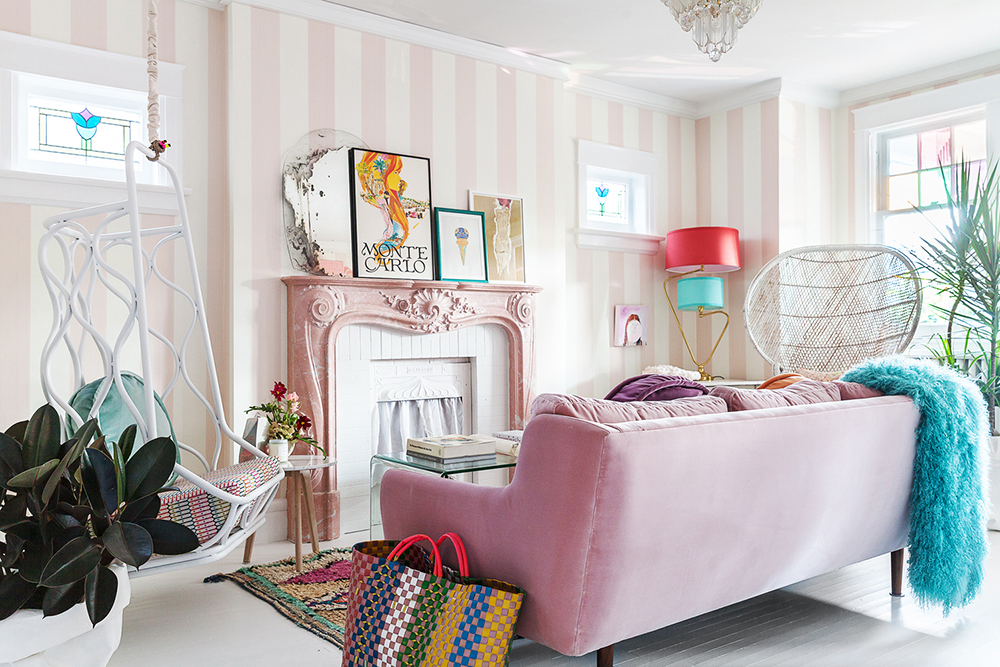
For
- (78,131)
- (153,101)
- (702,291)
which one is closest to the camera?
(153,101)

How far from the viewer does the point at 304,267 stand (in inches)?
148

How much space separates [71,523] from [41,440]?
18 centimetres

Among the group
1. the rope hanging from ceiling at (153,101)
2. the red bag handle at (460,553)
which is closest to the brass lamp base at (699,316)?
the red bag handle at (460,553)

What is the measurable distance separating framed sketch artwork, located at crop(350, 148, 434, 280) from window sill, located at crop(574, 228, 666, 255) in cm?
129

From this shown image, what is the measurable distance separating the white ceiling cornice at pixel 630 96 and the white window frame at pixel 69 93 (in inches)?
99.6

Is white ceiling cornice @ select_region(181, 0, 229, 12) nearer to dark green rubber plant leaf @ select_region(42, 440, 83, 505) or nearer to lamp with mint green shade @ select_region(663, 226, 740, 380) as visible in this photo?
dark green rubber plant leaf @ select_region(42, 440, 83, 505)

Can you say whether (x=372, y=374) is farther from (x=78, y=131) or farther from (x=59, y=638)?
(x=59, y=638)

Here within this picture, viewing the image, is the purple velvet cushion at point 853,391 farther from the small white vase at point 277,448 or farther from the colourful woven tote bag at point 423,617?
the small white vase at point 277,448

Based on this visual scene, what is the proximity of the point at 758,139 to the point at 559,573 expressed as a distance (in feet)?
13.9

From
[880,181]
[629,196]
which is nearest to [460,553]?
[629,196]

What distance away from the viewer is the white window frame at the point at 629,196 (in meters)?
5.04

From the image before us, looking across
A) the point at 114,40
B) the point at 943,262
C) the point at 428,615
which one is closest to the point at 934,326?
the point at 943,262

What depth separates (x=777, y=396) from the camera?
2.25m

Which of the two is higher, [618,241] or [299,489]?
[618,241]
